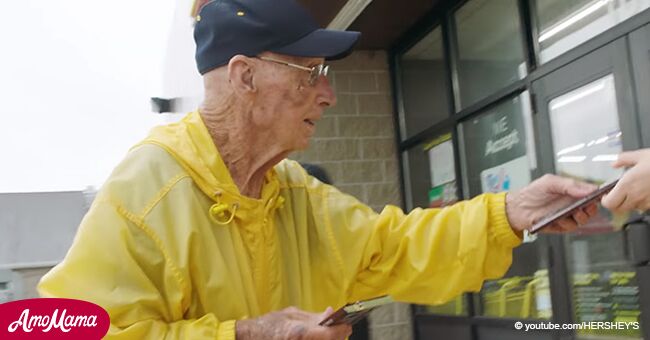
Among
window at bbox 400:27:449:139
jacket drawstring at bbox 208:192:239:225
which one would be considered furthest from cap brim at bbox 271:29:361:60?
window at bbox 400:27:449:139

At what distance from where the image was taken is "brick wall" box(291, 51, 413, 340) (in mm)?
5207

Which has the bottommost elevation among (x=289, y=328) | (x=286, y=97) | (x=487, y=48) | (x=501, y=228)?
(x=289, y=328)

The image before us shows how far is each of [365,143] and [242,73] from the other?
396cm

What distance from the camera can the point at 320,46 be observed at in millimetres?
1466

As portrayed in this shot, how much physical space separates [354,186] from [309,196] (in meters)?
3.59

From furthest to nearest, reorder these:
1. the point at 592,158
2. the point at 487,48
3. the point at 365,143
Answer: the point at 365,143
the point at 487,48
the point at 592,158

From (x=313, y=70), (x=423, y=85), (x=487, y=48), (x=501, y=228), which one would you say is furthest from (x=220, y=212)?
(x=423, y=85)

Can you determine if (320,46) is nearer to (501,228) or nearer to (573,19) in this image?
(501,228)

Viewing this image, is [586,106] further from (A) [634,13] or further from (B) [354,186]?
(B) [354,186]

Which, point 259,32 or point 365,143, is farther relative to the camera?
point 365,143

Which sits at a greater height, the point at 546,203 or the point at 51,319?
the point at 546,203

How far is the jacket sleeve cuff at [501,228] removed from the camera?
4.98ft

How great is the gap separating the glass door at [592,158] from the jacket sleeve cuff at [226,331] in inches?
98.2

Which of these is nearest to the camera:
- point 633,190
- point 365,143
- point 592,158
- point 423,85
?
point 633,190
